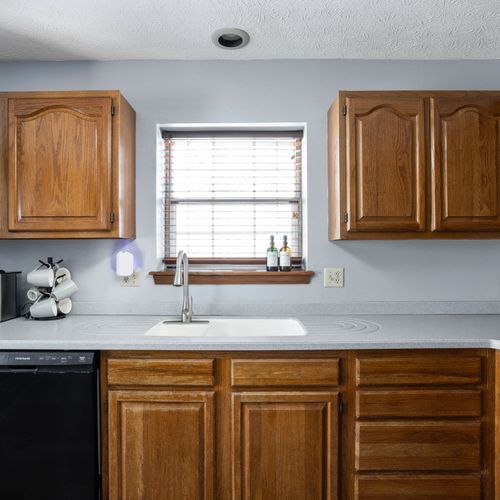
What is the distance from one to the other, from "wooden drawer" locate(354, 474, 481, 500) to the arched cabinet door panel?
5.43 ft

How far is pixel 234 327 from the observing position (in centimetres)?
200

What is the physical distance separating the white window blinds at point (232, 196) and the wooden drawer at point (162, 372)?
846 millimetres

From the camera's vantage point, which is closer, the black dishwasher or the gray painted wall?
the black dishwasher

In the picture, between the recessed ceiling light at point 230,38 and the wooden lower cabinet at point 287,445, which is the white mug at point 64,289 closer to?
the wooden lower cabinet at point 287,445

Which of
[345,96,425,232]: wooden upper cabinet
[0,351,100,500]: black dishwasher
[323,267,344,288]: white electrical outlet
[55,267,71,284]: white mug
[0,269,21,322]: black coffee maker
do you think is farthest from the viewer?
[323,267,344,288]: white electrical outlet

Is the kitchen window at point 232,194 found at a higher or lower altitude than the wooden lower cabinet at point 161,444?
higher

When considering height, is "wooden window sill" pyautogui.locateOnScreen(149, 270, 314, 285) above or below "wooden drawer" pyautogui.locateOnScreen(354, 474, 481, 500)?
above

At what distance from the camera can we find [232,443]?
1522 millimetres

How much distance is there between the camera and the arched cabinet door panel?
1826 mm

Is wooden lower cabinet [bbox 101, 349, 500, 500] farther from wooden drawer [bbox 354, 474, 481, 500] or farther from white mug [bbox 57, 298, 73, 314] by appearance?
white mug [bbox 57, 298, 73, 314]

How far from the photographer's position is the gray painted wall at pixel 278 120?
2133mm

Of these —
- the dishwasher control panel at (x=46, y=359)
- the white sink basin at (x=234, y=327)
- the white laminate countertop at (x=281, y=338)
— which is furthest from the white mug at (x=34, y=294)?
the white sink basin at (x=234, y=327)

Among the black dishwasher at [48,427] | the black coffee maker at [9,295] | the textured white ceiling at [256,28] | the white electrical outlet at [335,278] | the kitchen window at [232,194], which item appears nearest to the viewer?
the black dishwasher at [48,427]

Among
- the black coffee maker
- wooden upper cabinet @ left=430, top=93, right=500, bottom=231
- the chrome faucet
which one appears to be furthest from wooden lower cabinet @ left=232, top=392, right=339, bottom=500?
the black coffee maker
